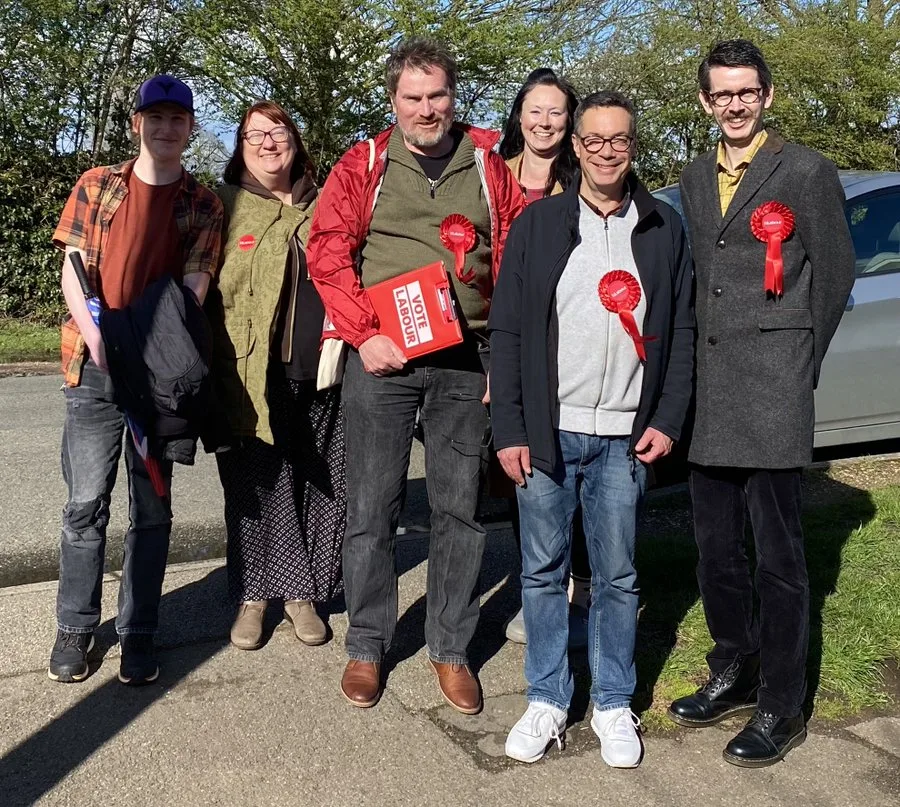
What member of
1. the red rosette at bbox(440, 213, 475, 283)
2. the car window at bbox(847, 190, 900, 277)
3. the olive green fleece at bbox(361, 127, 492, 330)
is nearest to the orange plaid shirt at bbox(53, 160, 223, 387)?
the olive green fleece at bbox(361, 127, 492, 330)

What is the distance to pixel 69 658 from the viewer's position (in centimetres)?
369

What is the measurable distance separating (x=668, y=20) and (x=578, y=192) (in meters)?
14.5

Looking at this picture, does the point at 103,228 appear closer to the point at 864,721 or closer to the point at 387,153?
the point at 387,153

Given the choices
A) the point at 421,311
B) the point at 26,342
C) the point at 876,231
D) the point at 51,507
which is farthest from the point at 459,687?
the point at 26,342

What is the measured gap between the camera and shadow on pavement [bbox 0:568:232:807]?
120 inches

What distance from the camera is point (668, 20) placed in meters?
16.4

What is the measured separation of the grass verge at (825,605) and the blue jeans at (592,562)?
1.10ft

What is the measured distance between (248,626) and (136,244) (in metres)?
1.50

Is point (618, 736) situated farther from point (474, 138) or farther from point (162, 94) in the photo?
point (162, 94)

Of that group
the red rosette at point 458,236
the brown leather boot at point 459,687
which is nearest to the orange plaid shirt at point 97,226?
the red rosette at point 458,236

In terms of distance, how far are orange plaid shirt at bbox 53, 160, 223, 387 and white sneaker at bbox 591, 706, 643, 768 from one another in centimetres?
201

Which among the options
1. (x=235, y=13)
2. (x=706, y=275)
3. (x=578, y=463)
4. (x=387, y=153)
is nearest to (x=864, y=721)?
(x=578, y=463)

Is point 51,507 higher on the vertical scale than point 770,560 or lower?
lower

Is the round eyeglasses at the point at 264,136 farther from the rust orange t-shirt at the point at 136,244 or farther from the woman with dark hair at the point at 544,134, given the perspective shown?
the woman with dark hair at the point at 544,134
